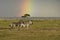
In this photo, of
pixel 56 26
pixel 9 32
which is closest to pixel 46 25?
pixel 56 26

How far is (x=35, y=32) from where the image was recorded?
4102mm

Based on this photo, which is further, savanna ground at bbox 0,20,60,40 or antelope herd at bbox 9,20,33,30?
antelope herd at bbox 9,20,33,30

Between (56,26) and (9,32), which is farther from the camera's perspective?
(56,26)

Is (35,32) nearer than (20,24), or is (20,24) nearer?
(35,32)

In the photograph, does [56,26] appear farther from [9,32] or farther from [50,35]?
[9,32]

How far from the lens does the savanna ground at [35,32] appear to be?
3.93 meters

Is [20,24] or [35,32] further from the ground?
[20,24]

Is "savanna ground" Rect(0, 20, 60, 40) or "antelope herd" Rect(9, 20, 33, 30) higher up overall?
"antelope herd" Rect(9, 20, 33, 30)

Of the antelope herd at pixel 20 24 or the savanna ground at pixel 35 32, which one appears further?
the antelope herd at pixel 20 24

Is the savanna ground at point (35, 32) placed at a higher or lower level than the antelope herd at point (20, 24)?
lower

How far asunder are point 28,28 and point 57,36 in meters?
0.78

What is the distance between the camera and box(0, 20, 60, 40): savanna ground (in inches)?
155

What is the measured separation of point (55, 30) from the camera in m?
4.21

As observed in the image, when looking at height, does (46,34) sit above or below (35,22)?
below
